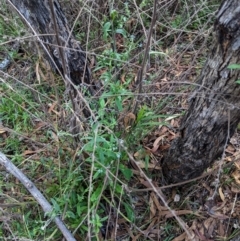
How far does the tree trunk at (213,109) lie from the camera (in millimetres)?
1006

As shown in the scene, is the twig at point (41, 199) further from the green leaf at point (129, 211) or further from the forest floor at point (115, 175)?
the green leaf at point (129, 211)

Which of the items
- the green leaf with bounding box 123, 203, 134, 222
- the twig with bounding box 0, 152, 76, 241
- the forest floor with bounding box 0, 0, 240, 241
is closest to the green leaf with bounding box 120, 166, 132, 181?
the forest floor with bounding box 0, 0, 240, 241

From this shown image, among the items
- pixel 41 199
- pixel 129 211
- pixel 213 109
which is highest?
pixel 213 109

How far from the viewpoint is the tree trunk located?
3.30ft

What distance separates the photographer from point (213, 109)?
1.22 m

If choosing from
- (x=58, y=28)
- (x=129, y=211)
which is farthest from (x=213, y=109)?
(x=58, y=28)

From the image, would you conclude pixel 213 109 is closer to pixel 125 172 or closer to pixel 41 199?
pixel 125 172

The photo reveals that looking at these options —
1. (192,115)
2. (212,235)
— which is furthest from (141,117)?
(212,235)

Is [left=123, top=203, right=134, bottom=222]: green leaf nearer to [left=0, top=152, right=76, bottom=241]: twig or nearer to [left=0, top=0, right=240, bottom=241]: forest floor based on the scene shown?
[left=0, top=0, right=240, bottom=241]: forest floor

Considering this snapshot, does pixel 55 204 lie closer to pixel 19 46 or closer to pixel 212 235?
pixel 212 235

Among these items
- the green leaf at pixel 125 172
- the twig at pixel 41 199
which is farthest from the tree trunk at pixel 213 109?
the twig at pixel 41 199

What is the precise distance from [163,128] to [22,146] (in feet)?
2.64

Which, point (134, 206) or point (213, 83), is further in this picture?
point (134, 206)

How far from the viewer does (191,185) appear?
1.62 m
